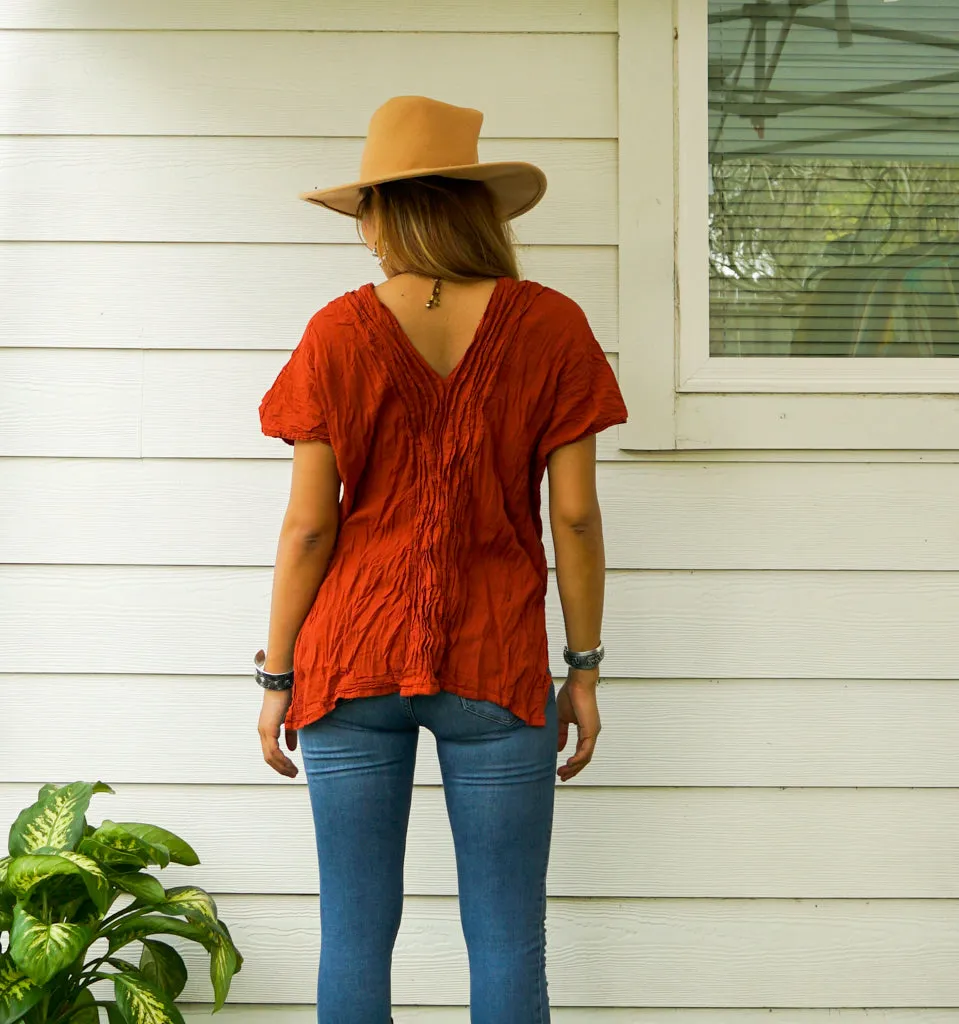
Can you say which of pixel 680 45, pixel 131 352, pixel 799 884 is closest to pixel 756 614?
pixel 799 884

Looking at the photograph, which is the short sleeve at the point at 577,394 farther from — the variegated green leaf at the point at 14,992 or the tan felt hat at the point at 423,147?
the variegated green leaf at the point at 14,992

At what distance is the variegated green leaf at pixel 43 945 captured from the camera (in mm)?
1366

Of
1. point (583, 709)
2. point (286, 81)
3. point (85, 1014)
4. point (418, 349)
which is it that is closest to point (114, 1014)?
point (85, 1014)

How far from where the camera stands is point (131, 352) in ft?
5.98

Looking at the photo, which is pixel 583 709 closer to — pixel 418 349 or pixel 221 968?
pixel 418 349

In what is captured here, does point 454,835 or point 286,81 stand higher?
point 286,81

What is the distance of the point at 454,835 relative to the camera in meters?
1.21

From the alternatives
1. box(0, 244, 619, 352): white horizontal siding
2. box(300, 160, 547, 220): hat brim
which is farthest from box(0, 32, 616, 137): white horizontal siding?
box(300, 160, 547, 220): hat brim

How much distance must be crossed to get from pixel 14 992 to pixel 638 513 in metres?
1.29

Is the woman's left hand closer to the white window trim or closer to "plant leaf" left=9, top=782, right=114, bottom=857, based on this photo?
"plant leaf" left=9, top=782, right=114, bottom=857

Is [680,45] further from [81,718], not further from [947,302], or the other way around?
[81,718]

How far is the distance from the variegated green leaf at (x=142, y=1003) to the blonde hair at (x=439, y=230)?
1171mm

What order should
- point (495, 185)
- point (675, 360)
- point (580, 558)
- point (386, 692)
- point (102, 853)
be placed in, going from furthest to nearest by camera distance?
1. point (675, 360)
2. point (102, 853)
3. point (495, 185)
4. point (580, 558)
5. point (386, 692)

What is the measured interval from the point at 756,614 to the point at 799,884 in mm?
518
